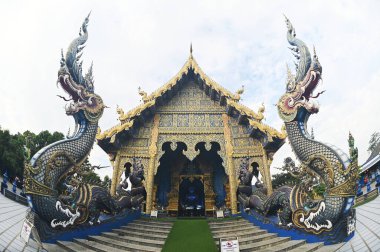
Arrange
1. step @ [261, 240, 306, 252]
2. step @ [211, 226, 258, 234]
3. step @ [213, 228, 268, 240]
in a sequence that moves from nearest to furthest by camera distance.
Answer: step @ [261, 240, 306, 252], step @ [213, 228, 268, 240], step @ [211, 226, 258, 234]

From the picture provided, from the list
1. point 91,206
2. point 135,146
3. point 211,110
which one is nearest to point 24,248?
point 91,206

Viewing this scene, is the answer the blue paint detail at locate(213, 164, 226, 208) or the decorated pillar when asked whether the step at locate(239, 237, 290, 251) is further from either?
the blue paint detail at locate(213, 164, 226, 208)

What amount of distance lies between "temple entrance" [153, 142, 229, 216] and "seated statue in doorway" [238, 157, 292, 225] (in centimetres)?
243

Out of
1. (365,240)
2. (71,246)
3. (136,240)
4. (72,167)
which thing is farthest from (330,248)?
(72,167)

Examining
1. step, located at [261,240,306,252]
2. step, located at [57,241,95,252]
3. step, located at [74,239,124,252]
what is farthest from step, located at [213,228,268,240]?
step, located at [57,241,95,252]

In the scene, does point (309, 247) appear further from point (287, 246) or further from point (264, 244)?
point (264, 244)

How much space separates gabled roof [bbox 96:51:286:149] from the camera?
926 cm

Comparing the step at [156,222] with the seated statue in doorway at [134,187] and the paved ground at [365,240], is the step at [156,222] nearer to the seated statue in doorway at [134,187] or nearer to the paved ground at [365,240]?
the seated statue in doorway at [134,187]

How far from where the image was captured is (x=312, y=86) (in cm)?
612

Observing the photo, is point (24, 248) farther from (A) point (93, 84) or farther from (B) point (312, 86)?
(B) point (312, 86)

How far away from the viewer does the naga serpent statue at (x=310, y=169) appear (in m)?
4.88

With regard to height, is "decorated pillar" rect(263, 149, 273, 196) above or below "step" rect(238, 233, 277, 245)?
above

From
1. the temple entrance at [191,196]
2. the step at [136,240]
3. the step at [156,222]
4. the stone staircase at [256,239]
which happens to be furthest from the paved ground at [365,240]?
the temple entrance at [191,196]

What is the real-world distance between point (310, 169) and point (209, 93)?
6.30m
